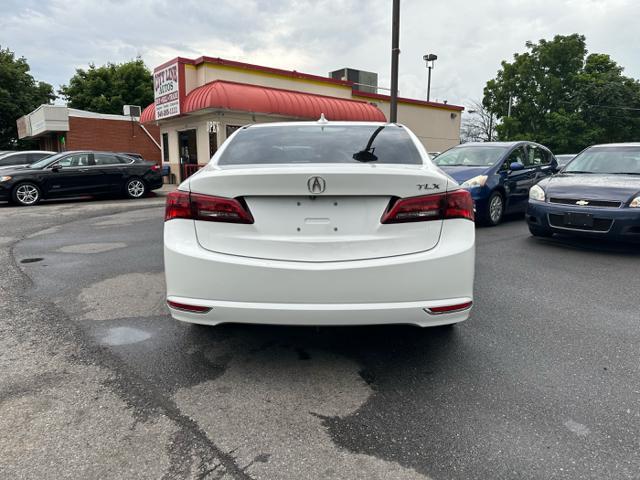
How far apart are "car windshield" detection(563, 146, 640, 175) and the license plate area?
146 centimetres

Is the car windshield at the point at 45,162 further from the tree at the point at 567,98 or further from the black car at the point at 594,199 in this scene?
the tree at the point at 567,98

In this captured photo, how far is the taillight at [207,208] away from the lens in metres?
2.64

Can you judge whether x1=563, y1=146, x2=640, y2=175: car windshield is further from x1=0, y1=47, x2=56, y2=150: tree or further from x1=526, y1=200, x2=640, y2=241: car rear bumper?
x1=0, y1=47, x2=56, y2=150: tree

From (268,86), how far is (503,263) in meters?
17.3

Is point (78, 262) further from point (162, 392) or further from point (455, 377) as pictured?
point (455, 377)

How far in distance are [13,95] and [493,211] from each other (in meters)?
43.0

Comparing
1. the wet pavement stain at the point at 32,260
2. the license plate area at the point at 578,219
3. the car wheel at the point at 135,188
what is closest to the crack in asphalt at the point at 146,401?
the wet pavement stain at the point at 32,260

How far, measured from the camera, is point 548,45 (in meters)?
38.7

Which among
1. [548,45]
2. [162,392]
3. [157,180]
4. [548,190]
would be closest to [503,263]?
[548,190]

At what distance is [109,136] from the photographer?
101ft

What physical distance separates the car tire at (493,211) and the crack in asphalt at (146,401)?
6.95m

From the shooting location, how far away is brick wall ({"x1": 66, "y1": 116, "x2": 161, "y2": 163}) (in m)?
29.5

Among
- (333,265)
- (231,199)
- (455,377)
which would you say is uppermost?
(231,199)

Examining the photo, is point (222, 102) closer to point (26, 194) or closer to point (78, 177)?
point (78, 177)
